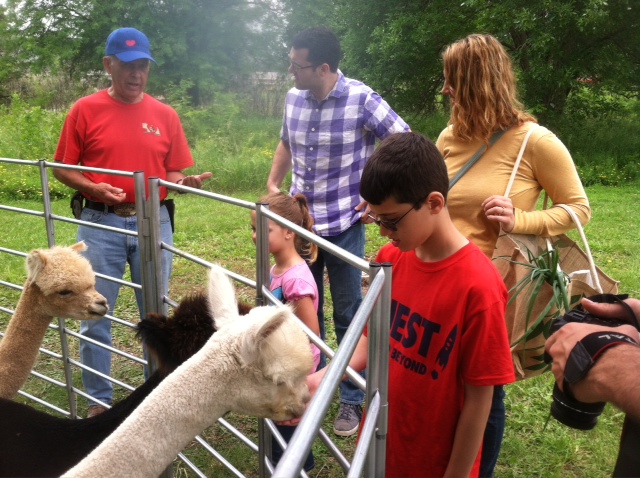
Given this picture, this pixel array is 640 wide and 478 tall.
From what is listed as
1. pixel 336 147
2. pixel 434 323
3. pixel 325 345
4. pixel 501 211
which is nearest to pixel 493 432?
pixel 434 323

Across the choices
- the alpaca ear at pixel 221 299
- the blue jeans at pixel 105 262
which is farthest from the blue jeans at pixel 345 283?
the alpaca ear at pixel 221 299

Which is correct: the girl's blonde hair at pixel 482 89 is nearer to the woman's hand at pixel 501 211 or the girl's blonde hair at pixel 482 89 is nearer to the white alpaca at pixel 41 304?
the woman's hand at pixel 501 211

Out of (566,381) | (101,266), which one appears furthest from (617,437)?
(101,266)

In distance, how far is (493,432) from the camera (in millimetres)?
1776

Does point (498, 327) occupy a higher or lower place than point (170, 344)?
higher

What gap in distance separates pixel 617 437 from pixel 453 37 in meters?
11.6

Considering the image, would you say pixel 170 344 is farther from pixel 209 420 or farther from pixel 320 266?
pixel 320 266

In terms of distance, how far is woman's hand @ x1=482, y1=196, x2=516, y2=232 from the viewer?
2.00 meters

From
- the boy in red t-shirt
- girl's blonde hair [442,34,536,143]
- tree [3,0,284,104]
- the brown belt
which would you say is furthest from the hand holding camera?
tree [3,0,284,104]

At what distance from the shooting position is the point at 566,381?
1142mm

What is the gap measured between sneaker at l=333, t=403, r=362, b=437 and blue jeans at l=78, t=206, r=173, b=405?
1.14m

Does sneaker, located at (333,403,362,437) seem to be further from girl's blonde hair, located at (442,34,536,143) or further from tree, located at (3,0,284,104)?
tree, located at (3,0,284,104)

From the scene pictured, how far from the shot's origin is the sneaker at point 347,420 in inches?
121

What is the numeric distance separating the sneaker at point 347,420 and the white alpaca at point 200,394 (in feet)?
5.34
